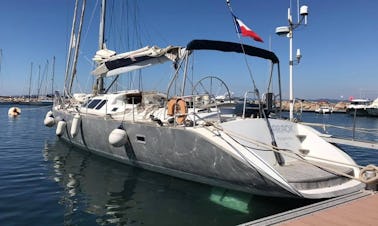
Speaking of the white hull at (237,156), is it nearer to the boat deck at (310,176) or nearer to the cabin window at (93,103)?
the boat deck at (310,176)

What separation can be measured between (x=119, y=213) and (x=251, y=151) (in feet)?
10.7

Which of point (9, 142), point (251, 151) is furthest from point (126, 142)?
point (9, 142)

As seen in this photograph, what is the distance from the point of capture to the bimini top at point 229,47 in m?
9.38

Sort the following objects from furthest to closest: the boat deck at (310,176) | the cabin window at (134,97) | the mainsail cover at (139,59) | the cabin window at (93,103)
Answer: the cabin window at (93,103) < the cabin window at (134,97) < the mainsail cover at (139,59) < the boat deck at (310,176)

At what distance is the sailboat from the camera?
7660mm

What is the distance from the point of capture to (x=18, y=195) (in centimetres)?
864

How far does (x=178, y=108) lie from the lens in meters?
10.3

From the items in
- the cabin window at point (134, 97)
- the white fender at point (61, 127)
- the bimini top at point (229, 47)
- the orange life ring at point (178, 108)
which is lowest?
the white fender at point (61, 127)

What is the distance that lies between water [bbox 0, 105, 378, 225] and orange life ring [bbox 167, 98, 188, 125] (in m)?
1.81

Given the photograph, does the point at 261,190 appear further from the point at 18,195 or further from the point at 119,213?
the point at 18,195

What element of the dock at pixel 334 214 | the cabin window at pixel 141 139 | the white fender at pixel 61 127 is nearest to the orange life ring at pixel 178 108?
the cabin window at pixel 141 139

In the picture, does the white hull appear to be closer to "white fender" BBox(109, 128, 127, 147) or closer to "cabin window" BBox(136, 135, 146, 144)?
"cabin window" BBox(136, 135, 146, 144)

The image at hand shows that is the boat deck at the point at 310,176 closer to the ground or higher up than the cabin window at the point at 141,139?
closer to the ground

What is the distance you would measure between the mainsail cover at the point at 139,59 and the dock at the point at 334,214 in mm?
7818
